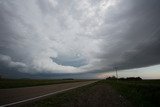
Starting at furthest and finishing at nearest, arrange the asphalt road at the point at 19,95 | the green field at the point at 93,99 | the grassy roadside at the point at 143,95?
the grassy roadside at the point at 143,95 < the green field at the point at 93,99 < the asphalt road at the point at 19,95

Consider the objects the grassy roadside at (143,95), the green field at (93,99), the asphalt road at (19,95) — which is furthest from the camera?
the grassy roadside at (143,95)

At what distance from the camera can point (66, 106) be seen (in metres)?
12.2

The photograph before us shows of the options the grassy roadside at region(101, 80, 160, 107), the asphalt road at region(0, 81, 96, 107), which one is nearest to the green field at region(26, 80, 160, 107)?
the grassy roadside at region(101, 80, 160, 107)

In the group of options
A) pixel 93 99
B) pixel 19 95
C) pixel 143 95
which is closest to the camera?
pixel 93 99

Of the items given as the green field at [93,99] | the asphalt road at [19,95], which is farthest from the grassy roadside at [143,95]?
the asphalt road at [19,95]

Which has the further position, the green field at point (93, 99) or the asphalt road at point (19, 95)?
the green field at point (93, 99)

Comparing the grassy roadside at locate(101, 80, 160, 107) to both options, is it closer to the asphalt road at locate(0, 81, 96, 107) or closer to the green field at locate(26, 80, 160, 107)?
the green field at locate(26, 80, 160, 107)

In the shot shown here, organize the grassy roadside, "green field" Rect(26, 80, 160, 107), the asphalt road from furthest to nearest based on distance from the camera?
the grassy roadside < "green field" Rect(26, 80, 160, 107) < the asphalt road

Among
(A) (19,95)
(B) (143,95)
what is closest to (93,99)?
(A) (19,95)

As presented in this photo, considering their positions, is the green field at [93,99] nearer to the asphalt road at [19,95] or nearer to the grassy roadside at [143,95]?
the grassy roadside at [143,95]

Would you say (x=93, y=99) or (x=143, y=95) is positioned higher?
(x=143, y=95)

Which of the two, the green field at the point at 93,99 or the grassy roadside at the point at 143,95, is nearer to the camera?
the green field at the point at 93,99

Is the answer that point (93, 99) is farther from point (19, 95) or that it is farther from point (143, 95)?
point (143, 95)

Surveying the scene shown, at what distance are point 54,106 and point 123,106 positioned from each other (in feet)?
19.4
